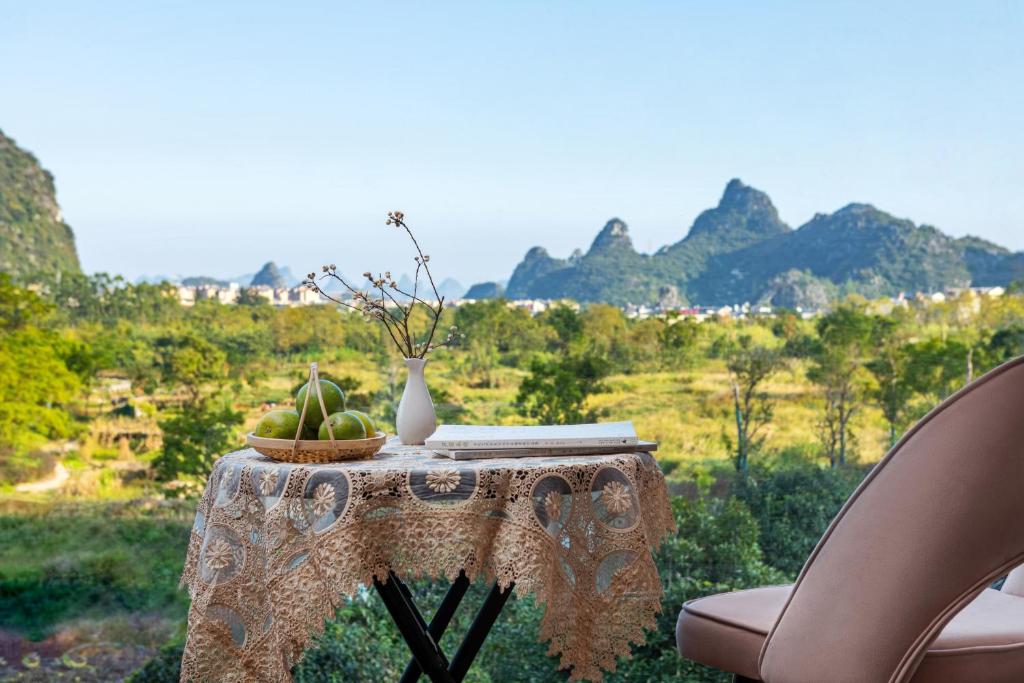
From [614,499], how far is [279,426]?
0.65 metres

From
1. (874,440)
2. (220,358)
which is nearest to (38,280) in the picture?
(220,358)

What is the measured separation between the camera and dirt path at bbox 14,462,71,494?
4.33 m

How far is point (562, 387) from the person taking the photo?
4945 mm

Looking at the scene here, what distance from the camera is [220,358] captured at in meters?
4.79

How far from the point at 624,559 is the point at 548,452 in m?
0.25

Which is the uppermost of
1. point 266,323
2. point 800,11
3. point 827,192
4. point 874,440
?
point 800,11

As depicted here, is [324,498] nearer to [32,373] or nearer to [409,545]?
[409,545]

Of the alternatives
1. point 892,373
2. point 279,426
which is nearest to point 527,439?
point 279,426

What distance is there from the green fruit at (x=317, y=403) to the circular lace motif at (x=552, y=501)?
48cm

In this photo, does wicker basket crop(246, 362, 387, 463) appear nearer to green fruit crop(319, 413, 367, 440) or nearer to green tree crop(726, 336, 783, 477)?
green fruit crop(319, 413, 367, 440)

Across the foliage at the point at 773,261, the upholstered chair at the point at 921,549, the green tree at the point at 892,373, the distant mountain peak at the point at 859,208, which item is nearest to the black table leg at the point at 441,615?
the upholstered chair at the point at 921,549

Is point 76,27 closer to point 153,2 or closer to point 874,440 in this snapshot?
point 153,2

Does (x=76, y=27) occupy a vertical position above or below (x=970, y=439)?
above

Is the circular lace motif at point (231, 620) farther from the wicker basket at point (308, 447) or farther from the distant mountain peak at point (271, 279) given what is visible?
the distant mountain peak at point (271, 279)
